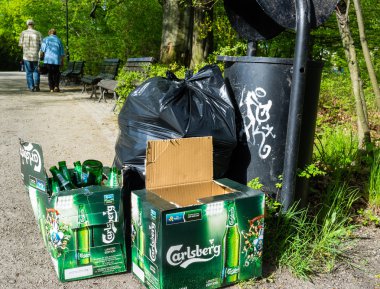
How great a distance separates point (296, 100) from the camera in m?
2.73

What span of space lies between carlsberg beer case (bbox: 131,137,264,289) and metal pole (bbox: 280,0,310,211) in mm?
480

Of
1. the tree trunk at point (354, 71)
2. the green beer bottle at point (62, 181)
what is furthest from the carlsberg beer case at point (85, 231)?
the tree trunk at point (354, 71)

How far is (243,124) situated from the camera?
3.03 m

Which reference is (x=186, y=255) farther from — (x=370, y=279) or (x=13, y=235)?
(x=13, y=235)

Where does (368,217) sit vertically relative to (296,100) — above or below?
below

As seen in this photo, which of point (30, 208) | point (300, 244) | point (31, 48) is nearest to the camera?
point (300, 244)

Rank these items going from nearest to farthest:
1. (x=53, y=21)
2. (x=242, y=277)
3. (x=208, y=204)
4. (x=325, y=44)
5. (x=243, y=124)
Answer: (x=208, y=204) → (x=242, y=277) → (x=243, y=124) → (x=325, y=44) → (x=53, y=21)

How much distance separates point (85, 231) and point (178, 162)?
0.67 metres

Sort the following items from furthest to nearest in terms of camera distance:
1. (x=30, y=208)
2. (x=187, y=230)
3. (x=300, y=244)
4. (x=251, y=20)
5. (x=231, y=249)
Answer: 1. (x=30, y=208)
2. (x=251, y=20)
3. (x=300, y=244)
4. (x=231, y=249)
5. (x=187, y=230)

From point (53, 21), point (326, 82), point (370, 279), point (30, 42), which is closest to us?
point (370, 279)

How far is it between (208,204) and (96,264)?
2.54ft

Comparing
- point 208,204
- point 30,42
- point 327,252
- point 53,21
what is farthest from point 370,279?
point 53,21

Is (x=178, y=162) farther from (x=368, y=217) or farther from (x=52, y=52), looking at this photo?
(x=52, y=52)

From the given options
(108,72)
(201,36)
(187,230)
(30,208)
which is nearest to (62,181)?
(187,230)
